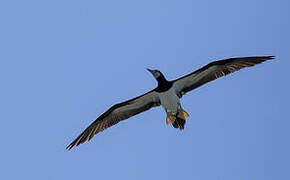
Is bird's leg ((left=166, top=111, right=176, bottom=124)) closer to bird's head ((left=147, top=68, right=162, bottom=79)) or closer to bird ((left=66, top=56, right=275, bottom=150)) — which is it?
bird ((left=66, top=56, right=275, bottom=150))

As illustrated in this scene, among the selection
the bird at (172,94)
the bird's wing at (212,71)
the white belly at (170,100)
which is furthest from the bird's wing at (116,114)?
the bird's wing at (212,71)

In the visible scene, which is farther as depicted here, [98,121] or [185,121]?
[98,121]

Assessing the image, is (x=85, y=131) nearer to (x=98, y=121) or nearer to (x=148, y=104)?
(x=98, y=121)

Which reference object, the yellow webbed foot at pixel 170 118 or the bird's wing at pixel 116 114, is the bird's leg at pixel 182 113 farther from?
the bird's wing at pixel 116 114

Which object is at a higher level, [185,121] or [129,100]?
[129,100]

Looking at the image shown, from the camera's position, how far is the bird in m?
22.1

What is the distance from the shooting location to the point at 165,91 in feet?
73.1

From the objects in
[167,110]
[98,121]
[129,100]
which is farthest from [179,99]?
[98,121]

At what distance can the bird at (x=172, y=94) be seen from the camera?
2208cm

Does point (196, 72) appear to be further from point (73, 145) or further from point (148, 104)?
point (73, 145)

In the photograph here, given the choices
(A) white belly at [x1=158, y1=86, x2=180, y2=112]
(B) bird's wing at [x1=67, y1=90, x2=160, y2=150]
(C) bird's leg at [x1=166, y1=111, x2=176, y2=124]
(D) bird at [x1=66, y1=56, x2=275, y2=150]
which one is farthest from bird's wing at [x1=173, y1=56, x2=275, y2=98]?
(B) bird's wing at [x1=67, y1=90, x2=160, y2=150]

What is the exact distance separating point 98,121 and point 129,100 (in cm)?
175

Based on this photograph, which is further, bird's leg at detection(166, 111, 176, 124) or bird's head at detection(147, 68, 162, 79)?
bird's head at detection(147, 68, 162, 79)

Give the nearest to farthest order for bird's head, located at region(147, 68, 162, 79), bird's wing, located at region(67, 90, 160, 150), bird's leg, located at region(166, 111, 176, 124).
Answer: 1. bird's leg, located at region(166, 111, 176, 124)
2. bird's head, located at region(147, 68, 162, 79)
3. bird's wing, located at region(67, 90, 160, 150)
